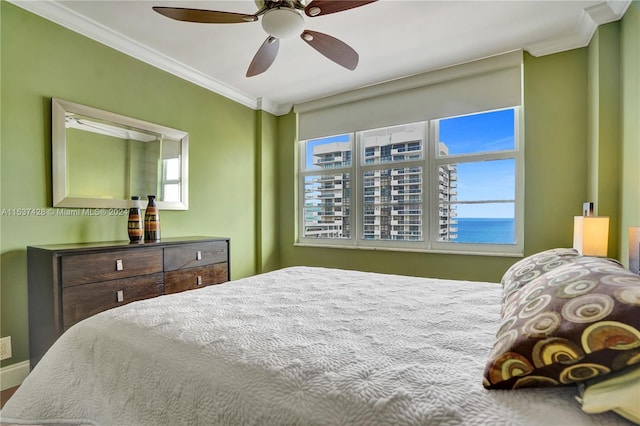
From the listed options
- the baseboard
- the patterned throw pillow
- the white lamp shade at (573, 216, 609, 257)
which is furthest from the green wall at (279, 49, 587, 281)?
the baseboard

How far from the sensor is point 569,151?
9.18 ft

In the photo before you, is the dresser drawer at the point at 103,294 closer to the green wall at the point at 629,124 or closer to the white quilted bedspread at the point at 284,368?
the white quilted bedspread at the point at 284,368

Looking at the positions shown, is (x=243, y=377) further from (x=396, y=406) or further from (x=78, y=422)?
(x=78, y=422)

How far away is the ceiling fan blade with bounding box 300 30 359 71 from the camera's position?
6.63ft

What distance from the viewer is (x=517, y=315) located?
881 mm

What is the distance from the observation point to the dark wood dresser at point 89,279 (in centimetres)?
197

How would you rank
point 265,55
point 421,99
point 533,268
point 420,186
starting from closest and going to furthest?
point 533,268 → point 265,55 → point 421,99 → point 420,186

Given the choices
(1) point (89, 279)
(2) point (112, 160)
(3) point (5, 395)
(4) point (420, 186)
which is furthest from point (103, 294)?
(4) point (420, 186)

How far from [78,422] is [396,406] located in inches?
43.3

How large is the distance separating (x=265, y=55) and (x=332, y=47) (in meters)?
0.49

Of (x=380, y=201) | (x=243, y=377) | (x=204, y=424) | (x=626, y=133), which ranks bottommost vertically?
(x=204, y=424)

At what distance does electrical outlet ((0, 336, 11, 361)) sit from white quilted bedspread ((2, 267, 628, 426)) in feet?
3.83

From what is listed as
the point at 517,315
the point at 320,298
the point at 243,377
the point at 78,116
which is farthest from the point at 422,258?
the point at 78,116

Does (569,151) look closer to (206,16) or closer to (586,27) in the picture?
(586,27)
